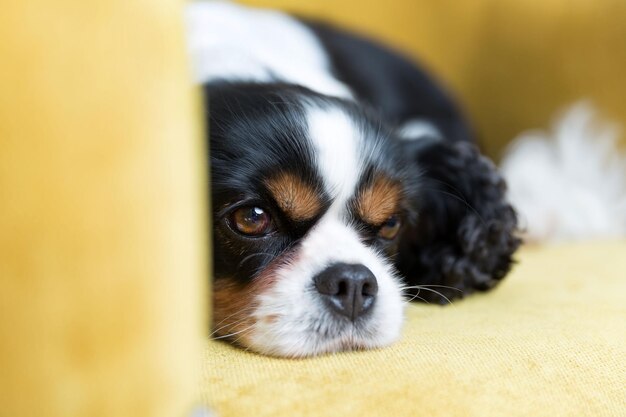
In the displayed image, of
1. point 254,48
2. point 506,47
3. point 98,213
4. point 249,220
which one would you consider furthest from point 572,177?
point 98,213

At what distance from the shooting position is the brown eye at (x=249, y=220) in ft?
3.67

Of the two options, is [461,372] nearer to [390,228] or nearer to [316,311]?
[316,311]

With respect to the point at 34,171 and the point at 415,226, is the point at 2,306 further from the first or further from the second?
the point at 415,226

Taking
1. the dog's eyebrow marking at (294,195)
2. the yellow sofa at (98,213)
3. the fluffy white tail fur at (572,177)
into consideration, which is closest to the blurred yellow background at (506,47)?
the fluffy white tail fur at (572,177)

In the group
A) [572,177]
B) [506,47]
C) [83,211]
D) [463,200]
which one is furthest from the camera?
[506,47]

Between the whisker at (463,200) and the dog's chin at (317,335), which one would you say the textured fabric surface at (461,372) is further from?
the whisker at (463,200)

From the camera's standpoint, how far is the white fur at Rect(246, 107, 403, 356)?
40.1 inches

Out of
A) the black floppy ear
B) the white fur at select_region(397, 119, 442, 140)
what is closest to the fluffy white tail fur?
the white fur at select_region(397, 119, 442, 140)

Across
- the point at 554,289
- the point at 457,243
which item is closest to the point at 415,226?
the point at 457,243

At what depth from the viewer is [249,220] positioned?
112 centimetres

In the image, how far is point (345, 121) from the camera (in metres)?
1.22

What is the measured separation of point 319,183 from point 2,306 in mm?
596

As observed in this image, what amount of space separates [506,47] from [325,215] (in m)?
1.36

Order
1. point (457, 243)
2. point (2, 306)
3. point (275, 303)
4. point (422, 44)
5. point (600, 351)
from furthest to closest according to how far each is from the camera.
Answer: point (422, 44) < point (457, 243) < point (275, 303) < point (600, 351) < point (2, 306)
